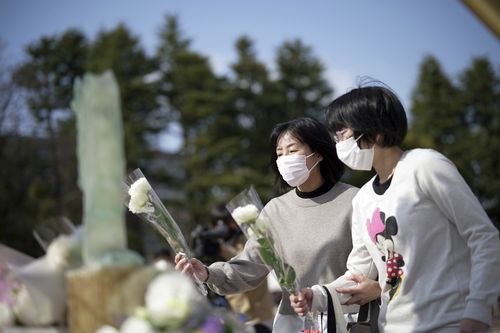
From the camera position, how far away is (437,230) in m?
2.75

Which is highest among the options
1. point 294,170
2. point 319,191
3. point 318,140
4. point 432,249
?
point 318,140

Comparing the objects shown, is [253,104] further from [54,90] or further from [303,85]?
[54,90]

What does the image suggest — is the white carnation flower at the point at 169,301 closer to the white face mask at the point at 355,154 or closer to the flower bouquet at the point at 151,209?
the white face mask at the point at 355,154

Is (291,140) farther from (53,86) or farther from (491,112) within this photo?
(491,112)

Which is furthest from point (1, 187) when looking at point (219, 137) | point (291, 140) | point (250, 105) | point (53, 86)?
point (291, 140)

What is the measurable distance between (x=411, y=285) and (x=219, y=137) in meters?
28.5

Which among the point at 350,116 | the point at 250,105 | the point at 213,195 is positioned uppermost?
the point at 250,105

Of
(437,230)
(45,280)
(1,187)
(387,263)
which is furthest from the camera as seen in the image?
(1,187)

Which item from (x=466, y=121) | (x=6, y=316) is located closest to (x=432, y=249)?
(x=6, y=316)

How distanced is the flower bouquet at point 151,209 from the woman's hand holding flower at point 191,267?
20mm

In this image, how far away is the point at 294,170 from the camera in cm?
381

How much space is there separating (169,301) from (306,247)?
1.88 m

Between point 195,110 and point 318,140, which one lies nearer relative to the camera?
point 318,140

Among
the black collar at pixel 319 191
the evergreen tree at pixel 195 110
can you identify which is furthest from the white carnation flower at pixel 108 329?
the evergreen tree at pixel 195 110
